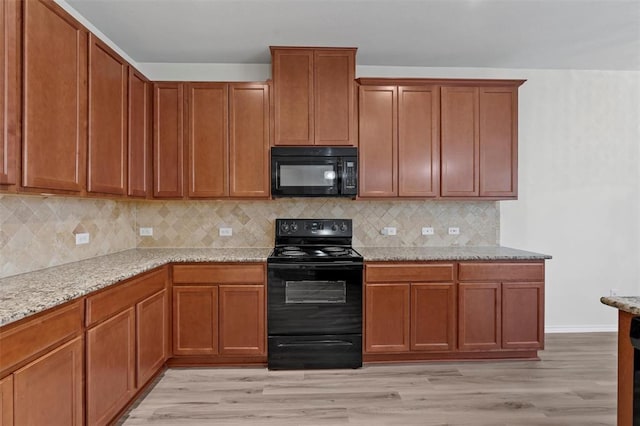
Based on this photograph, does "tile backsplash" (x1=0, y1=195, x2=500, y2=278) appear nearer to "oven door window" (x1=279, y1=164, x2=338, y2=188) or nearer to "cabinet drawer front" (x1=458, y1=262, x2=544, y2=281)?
"oven door window" (x1=279, y1=164, x2=338, y2=188)

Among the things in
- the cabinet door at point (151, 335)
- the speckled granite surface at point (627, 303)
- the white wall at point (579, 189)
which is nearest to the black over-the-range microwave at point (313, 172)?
the cabinet door at point (151, 335)

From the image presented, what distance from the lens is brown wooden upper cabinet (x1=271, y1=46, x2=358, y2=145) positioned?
3.14 metres

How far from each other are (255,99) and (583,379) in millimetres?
3536

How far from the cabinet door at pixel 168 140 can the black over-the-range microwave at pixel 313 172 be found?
0.85 meters

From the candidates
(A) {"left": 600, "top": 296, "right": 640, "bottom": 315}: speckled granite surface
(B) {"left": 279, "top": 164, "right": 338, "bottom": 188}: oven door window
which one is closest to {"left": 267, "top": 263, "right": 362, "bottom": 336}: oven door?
(B) {"left": 279, "top": 164, "right": 338, "bottom": 188}: oven door window

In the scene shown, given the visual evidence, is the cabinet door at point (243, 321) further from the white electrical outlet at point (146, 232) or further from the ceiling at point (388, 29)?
the ceiling at point (388, 29)

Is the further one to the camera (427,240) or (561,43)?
(427,240)

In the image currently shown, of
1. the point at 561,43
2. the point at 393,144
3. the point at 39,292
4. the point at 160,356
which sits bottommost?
the point at 160,356

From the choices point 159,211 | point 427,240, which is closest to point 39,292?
point 159,211

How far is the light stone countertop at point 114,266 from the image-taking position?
1.55 metres

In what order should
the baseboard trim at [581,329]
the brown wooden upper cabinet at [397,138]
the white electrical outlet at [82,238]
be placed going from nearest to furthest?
the white electrical outlet at [82,238]
the brown wooden upper cabinet at [397,138]
the baseboard trim at [581,329]

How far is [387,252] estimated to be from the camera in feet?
10.6

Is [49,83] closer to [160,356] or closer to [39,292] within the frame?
[39,292]

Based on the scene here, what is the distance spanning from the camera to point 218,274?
2.95 meters
